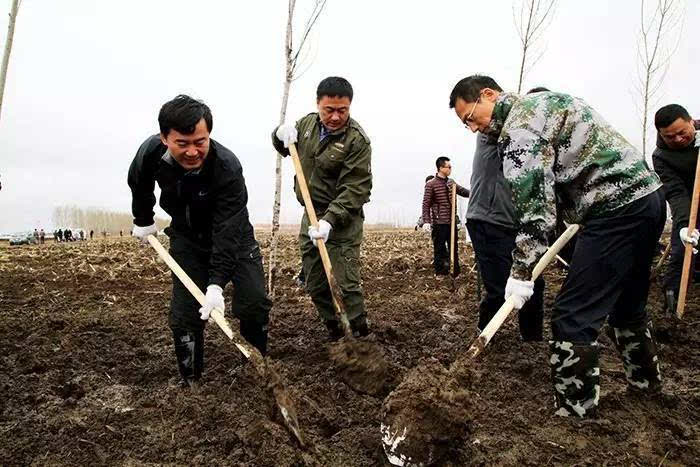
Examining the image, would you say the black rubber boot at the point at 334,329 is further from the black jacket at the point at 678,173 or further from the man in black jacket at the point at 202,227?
the black jacket at the point at 678,173

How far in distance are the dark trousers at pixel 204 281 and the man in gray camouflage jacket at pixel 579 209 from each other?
1.67m

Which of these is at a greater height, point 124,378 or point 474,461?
point 474,461

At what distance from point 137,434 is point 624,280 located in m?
2.75

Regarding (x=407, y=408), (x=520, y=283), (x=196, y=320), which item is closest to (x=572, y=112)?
(x=520, y=283)

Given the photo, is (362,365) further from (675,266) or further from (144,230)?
(675,266)

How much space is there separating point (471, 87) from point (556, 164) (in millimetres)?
644

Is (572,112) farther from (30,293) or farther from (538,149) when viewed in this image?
(30,293)

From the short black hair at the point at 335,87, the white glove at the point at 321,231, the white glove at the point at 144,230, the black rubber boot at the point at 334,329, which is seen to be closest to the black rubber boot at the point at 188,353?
the white glove at the point at 144,230

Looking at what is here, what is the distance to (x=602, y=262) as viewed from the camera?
2867 mm

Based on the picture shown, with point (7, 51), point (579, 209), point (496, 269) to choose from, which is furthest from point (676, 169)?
point (7, 51)

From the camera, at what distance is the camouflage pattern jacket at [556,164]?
278cm

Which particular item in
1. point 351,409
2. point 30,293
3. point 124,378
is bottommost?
point 30,293

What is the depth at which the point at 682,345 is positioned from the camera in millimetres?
4391

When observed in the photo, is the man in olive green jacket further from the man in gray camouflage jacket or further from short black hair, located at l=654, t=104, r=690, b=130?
short black hair, located at l=654, t=104, r=690, b=130
